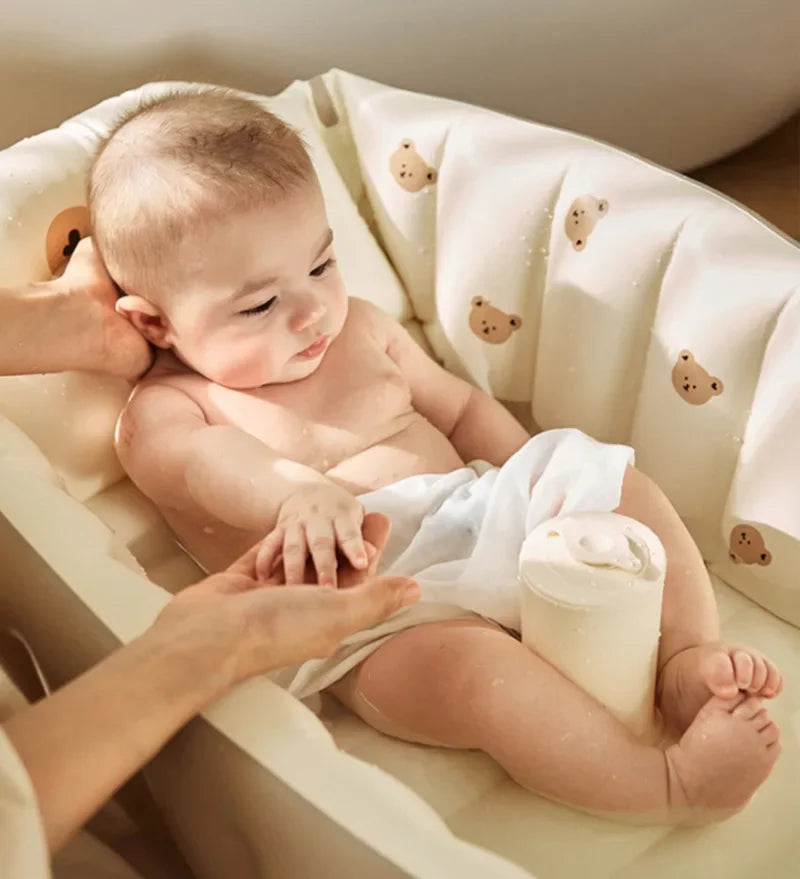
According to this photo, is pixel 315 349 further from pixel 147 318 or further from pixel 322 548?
pixel 322 548

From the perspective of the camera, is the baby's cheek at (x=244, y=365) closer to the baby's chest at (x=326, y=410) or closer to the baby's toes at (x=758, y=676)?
the baby's chest at (x=326, y=410)

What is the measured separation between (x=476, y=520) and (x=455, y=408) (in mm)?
192

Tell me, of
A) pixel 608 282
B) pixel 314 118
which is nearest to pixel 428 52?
pixel 314 118

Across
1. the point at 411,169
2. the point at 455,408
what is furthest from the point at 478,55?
the point at 455,408

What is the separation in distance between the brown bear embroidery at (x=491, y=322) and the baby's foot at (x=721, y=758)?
0.49 m

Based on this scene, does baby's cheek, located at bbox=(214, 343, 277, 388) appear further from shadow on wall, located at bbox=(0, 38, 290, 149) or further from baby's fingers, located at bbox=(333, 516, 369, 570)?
shadow on wall, located at bbox=(0, 38, 290, 149)

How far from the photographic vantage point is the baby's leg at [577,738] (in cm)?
80

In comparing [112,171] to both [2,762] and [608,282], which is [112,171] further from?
[2,762]

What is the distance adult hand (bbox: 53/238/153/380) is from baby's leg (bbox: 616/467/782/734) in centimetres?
46

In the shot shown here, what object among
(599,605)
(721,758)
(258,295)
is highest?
(258,295)

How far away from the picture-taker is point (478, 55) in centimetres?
148

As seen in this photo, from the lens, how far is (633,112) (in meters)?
1.60

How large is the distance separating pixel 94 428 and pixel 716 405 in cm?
57

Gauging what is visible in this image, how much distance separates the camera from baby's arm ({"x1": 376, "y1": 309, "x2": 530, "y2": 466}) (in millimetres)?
1108
